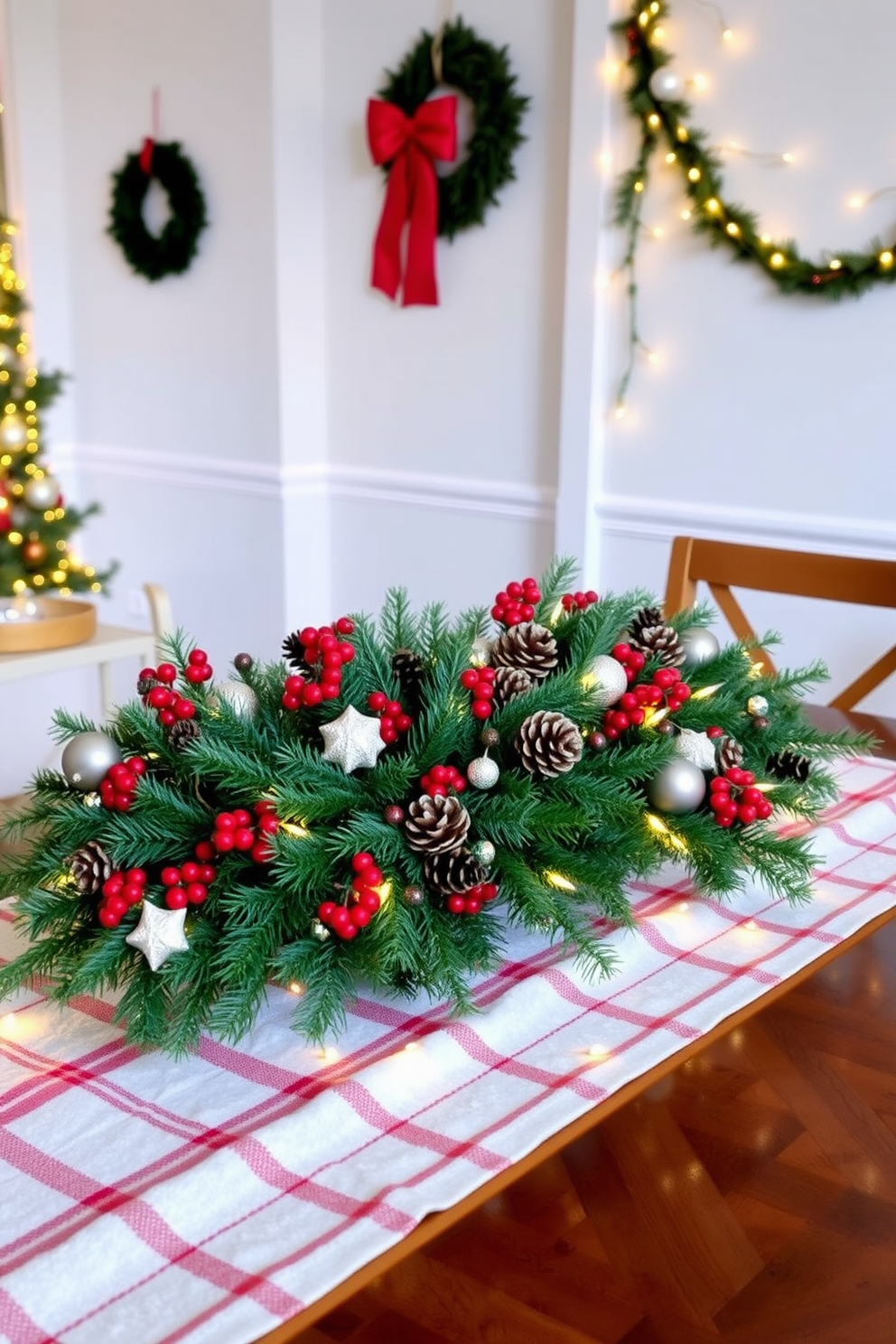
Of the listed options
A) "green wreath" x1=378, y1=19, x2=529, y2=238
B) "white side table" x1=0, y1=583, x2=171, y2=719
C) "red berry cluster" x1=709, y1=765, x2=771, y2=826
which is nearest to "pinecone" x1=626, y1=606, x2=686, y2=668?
"red berry cluster" x1=709, y1=765, x2=771, y2=826

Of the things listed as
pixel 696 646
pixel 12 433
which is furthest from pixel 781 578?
pixel 12 433

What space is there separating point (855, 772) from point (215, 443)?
3.07 m

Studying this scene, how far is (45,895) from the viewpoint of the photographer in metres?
0.81

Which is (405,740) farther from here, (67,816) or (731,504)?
(731,504)

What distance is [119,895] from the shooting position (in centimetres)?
77

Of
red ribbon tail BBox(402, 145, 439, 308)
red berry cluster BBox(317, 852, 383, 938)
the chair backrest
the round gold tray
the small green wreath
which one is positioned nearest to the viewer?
red berry cluster BBox(317, 852, 383, 938)

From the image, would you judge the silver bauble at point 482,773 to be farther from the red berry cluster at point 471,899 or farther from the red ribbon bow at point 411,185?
the red ribbon bow at point 411,185

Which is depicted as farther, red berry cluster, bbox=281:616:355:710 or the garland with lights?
the garland with lights

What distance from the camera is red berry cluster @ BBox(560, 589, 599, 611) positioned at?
1.03m

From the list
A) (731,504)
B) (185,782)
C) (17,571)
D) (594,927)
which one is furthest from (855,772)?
(17,571)

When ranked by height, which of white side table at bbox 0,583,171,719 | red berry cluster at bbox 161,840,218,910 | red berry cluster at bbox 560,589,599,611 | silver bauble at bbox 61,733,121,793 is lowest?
white side table at bbox 0,583,171,719

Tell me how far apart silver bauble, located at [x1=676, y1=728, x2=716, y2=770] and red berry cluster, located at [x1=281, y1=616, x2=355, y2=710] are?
24cm

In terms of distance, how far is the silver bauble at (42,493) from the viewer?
12.1 feet

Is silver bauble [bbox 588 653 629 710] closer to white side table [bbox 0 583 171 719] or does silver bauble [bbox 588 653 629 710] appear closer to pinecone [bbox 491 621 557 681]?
pinecone [bbox 491 621 557 681]
